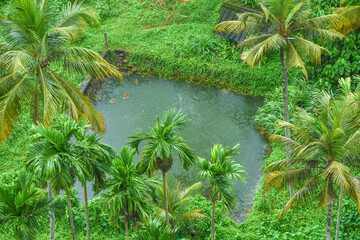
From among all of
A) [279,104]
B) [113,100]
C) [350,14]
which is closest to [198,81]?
[113,100]

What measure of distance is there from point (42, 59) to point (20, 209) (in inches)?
152

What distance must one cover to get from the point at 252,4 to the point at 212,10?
2776mm

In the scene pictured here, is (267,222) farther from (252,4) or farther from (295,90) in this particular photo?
(252,4)

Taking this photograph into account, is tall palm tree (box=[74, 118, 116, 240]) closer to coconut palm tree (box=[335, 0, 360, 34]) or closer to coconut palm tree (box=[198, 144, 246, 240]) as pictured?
coconut palm tree (box=[198, 144, 246, 240])

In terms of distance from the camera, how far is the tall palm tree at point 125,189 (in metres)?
11.0

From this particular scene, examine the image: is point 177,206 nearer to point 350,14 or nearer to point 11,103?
point 11,103

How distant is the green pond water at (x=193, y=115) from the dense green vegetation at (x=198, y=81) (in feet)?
2.14

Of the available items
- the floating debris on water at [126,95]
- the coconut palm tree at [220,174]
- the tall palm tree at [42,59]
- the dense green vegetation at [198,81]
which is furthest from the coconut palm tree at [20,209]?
the floating debris on water at [126,95]

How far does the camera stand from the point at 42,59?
38.3 ft

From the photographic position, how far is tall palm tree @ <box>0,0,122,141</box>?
449 inches

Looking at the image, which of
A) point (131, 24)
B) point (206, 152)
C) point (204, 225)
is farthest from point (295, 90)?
point (131, 24)

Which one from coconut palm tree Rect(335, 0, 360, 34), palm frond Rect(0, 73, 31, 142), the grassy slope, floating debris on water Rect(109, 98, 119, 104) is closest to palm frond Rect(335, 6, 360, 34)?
coconut palm tree Rect(335, 0, 360, 34)

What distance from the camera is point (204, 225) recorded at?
14516 millimetres

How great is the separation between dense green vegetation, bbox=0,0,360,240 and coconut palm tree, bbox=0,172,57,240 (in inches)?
11.7
